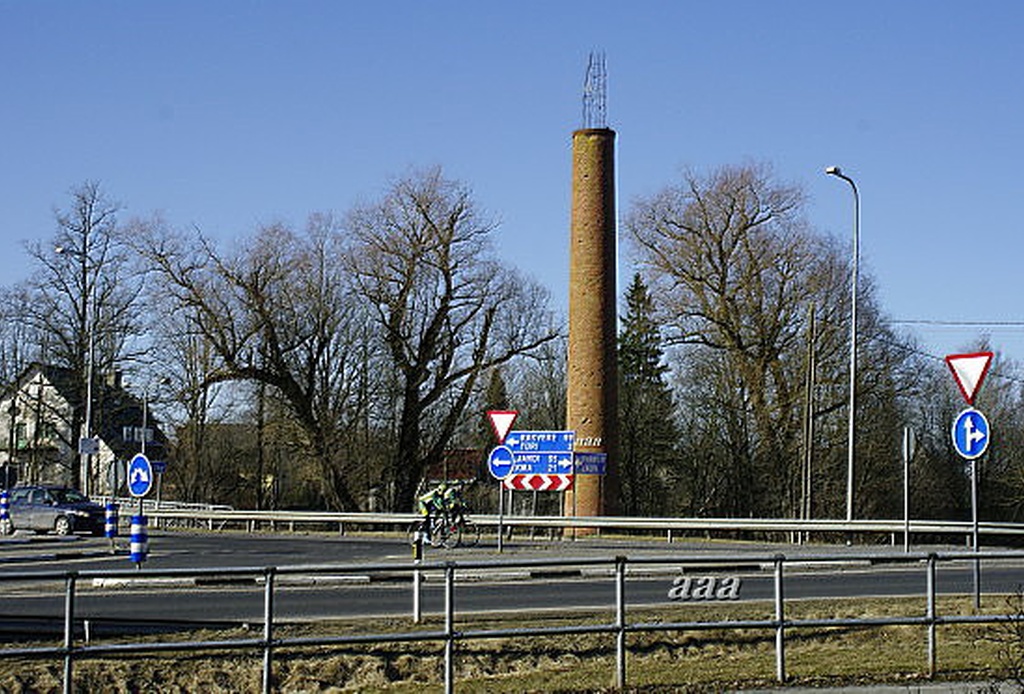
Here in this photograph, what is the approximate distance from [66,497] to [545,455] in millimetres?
18006

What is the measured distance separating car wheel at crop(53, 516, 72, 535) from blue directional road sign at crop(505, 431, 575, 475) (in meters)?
16.5

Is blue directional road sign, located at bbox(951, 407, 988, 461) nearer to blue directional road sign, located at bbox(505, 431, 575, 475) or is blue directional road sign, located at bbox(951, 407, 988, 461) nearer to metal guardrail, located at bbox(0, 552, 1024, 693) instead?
metal guardrail, located at bbox(0, 552, 1024, 693)

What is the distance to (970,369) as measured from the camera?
17.1 meters

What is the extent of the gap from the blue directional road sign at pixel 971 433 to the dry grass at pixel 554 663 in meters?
2.16

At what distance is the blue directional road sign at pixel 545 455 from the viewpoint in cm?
3266

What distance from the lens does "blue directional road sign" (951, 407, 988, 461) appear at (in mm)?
17344

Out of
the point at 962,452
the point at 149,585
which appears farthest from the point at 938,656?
the point at 149,585

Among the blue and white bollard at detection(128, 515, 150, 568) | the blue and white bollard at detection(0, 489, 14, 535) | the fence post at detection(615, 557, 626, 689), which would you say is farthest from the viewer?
the blue and white bollard at detection(0, 489, 14, 535)

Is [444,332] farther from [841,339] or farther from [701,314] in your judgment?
[841,339]

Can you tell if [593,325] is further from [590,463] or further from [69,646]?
[69,646]

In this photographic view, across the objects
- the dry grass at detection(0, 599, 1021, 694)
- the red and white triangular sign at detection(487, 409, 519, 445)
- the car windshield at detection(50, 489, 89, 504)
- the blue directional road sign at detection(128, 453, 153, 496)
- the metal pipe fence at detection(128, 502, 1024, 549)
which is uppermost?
the red and white triangular sign at detection(487, 409, 519, 445)

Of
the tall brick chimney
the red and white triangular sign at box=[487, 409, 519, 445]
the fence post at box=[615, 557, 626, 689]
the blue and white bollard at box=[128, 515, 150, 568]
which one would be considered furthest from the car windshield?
the fence post at box=[615, 557, 626, 689]

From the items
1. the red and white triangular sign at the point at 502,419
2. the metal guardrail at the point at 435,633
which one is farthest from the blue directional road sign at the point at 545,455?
the metal guardrail at the point at 435,633

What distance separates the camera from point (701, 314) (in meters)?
59.5
